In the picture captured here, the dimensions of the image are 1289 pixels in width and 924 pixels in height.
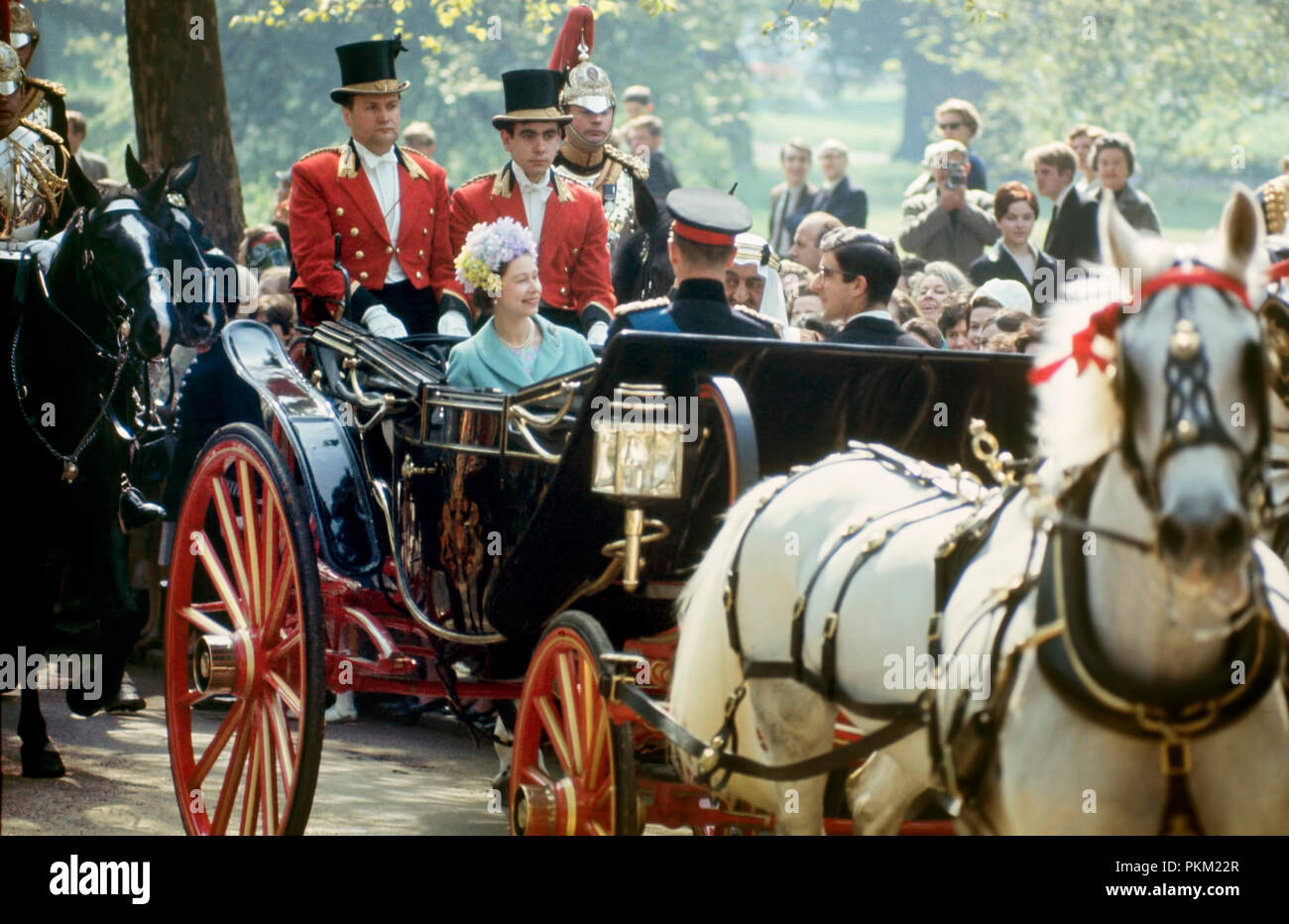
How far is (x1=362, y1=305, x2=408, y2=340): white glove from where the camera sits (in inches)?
245

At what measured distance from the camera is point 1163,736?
9.58 feet

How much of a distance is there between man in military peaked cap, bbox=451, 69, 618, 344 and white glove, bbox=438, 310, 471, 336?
7.2 inches

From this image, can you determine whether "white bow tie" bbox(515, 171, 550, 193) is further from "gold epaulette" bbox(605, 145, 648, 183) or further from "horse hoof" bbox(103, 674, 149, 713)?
"horse hoof" bbox(103, 674, 149, 713)

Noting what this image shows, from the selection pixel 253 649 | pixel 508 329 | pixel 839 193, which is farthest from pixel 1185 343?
pixel 839 193

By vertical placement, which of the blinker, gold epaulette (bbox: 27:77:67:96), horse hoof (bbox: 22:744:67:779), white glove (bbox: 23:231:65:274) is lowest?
horse hoof (bbox: 22:744:67:779)

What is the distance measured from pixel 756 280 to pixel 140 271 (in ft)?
10.1

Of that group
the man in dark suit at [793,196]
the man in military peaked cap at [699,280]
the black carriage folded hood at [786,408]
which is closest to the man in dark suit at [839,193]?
the man in dark suit at [793,196]

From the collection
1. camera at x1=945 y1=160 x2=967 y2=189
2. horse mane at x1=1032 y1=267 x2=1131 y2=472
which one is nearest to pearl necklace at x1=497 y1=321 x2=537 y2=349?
horse mane at x1=1032 y1=267 x2=1131 y2=472

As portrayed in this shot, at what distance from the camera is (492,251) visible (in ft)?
18.9

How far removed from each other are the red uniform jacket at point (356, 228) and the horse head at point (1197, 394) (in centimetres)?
395

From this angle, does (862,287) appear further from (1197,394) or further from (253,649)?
(1197,394)

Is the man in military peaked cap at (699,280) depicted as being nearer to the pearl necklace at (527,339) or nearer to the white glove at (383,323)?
the pearl necklace at (527,339)

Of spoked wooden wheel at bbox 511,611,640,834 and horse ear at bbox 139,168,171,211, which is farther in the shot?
horse ear at bbox 139,168,171,211
